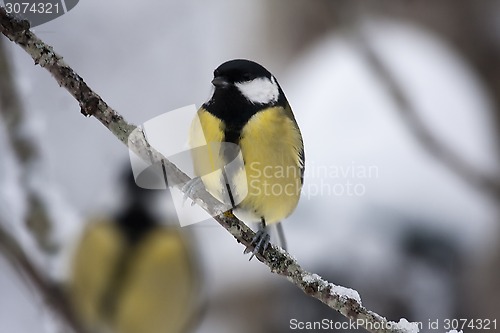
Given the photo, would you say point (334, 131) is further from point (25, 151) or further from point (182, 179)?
point (182, 179)

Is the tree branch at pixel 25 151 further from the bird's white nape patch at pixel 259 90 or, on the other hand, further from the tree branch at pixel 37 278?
the bird's white nape patch at pixel 259 90

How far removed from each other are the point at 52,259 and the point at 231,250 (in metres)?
0.57

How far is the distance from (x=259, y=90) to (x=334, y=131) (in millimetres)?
680

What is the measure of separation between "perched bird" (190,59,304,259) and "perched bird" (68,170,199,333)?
0.18 metres

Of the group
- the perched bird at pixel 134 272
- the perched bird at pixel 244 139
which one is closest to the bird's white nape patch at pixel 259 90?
the perched bird at pixel 244 139

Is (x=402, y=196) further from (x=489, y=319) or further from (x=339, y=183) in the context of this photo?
(x=489, y=319)

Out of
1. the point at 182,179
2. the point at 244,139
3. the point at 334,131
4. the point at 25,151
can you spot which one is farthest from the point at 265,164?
the point at 334,131

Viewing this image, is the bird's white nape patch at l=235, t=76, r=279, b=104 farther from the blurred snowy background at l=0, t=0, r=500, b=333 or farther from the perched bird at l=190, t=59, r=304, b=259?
the blurred snowy background at l=0, t=0, r=500, b=333

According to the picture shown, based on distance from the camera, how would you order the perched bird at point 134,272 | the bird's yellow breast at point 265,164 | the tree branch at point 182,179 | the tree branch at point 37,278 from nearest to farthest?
the tree branch at point 182,179 < the tree branch at point 37,278 < the bird's yellow breast at point 265,164 < the perched bird at point 134,272

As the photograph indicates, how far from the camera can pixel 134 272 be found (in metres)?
0.95

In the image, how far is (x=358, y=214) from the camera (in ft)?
4.58

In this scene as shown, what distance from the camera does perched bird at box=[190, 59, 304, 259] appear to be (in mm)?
796

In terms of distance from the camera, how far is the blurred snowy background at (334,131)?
4.30 feet

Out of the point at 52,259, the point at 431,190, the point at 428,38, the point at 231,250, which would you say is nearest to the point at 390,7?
the point at 428,38
